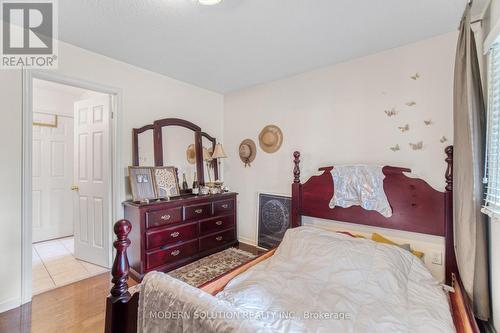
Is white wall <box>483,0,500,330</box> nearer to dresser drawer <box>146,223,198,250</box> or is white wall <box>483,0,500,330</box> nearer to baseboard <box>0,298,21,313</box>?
dresser drawer <box>146,223,198,250</box>

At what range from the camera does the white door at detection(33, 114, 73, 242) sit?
3.82 m

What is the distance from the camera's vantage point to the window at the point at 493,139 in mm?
1382

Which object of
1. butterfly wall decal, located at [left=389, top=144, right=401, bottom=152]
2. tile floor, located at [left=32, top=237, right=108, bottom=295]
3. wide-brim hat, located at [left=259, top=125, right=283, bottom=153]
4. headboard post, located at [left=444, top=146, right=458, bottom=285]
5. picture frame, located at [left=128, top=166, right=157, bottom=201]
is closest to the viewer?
headboard post, located at [left=444, top=146, right=458, bottom=285]

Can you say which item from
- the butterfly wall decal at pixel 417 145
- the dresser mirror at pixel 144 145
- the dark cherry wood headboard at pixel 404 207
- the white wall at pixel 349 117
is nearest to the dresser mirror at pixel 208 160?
the white wall at pixel 349 117

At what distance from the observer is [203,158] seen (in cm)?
357

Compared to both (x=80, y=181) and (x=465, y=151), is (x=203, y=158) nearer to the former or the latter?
(x=80, y=181)

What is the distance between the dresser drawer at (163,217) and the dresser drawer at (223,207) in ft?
1.88

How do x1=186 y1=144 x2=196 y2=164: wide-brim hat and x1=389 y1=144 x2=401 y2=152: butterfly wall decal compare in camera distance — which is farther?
x1=186 y1=144 x2=196 y2=164: wide-brim hat

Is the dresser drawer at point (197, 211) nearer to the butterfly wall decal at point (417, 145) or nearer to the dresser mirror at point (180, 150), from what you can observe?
the dresser mirror at point (180, 150)

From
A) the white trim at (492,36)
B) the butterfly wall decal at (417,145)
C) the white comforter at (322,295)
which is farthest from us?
the butterfly wall decal at (417,145)

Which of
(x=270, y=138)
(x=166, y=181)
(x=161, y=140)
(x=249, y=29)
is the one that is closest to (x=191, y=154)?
(x=161, y=140)

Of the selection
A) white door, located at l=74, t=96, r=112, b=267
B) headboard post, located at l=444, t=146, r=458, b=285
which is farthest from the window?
white door, located at l=74, t=96, r=112, b=267

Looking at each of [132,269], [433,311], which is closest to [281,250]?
[433,311]

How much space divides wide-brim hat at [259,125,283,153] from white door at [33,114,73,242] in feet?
11.4
